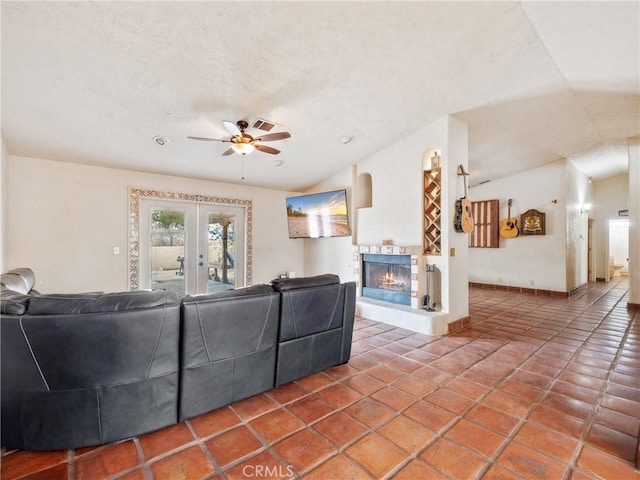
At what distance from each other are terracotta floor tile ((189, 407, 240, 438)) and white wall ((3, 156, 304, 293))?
3.81m

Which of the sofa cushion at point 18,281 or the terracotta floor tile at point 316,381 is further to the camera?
the terracotta floor tile at point 316,381

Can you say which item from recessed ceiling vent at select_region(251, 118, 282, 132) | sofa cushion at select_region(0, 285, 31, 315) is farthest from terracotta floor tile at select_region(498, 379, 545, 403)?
recessed ceiling vent at select_region(251, 118, 282, 132)

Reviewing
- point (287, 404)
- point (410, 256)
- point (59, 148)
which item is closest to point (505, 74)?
point (410, 256)

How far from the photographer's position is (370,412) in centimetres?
214

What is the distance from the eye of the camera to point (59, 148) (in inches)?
158

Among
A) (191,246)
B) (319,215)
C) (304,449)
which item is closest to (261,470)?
(304,449)

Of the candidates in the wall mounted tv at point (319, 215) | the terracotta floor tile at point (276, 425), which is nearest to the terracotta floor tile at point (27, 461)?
the terracotta floor tile at point (276, 425)

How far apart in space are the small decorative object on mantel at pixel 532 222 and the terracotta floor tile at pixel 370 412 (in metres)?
6.47

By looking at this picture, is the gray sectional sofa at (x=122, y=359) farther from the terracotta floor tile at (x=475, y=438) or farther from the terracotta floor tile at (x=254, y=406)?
the terracotta floor tile at (x=475, y=438)

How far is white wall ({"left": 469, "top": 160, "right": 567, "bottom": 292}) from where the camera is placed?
6.38 m

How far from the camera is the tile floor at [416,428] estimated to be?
1.61 metres

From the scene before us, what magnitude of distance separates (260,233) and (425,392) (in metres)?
4.94

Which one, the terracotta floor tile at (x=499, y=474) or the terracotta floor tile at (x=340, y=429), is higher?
the terracotta floor tile at (x=340, y=429)

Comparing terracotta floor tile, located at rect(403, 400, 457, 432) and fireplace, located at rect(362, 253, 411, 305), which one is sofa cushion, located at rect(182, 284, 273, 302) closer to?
terracotta floor tile, located at rect(403, 400, 457, 432)
